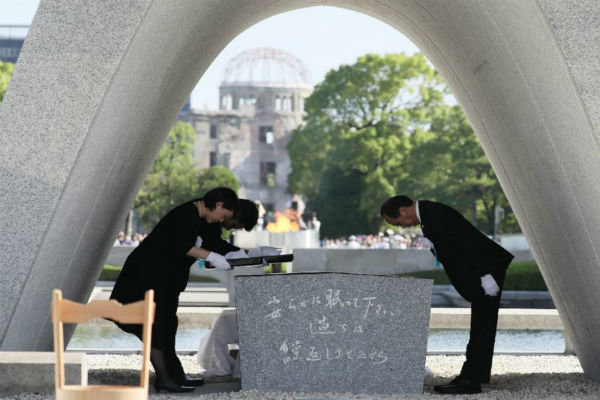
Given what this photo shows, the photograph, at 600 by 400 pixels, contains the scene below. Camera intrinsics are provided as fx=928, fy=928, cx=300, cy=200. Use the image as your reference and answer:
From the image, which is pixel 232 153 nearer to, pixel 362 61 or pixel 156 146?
pixel 362 61

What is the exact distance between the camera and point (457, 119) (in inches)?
1734

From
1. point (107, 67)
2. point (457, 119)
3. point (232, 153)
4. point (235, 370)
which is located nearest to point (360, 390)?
point (235, 370)

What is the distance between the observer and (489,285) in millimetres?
7281

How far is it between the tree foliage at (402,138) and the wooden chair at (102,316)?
3948cm

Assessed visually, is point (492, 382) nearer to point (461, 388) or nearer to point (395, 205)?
point (461, 388)

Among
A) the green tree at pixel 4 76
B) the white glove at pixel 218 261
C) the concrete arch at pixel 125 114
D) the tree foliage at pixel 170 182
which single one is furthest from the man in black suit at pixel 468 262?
the tree foliage at pixel 170 182

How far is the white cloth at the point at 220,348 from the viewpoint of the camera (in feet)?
27.0

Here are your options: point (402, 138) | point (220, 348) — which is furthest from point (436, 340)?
point (402, 138)

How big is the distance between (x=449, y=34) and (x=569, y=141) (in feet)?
5.87

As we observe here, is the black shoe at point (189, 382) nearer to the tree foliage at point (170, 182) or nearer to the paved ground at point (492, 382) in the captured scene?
the paved ground at point (492, 382)

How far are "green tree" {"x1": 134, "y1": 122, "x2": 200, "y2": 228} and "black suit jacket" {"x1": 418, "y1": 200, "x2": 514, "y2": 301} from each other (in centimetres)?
5324

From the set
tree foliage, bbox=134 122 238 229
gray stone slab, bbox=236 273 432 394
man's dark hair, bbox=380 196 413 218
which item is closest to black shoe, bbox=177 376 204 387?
gray stone slab, bbox=236 273 432 394

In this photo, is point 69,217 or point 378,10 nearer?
point 69,217

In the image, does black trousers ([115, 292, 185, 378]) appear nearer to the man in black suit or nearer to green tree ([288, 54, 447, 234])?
the man in black suit
